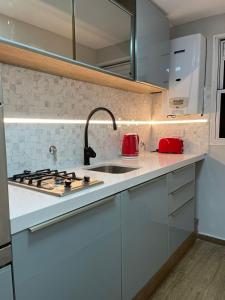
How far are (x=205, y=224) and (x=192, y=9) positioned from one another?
2.08 meters

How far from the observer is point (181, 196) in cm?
205

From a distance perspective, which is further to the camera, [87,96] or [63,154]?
[87,96]

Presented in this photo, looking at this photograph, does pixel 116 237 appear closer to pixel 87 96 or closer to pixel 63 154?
pixel 63 154

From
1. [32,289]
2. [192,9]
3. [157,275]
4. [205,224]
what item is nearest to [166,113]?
[192,9]

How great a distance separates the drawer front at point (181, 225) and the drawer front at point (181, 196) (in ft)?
0.16

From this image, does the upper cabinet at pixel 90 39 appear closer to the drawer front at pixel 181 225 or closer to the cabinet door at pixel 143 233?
the cabinet door at pixel 143 233

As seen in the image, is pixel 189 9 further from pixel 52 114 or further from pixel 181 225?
pixel 181 225

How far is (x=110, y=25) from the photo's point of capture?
70.1 inches

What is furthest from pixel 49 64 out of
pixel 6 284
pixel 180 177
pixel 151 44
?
pixel 180 177

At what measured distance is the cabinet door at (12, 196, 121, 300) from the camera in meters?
0.82

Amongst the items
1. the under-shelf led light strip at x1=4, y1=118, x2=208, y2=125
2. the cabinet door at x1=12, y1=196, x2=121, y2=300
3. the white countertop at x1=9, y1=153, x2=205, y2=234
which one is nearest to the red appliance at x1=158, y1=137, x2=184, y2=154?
the under-shelf led light strip at x1=4, y1=118, x2=208, y2=125

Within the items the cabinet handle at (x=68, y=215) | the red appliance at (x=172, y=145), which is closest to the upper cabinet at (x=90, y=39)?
the red appliance at (x=172, y=145)

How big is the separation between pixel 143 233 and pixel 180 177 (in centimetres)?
67

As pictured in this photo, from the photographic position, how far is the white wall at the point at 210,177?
2291 mm
